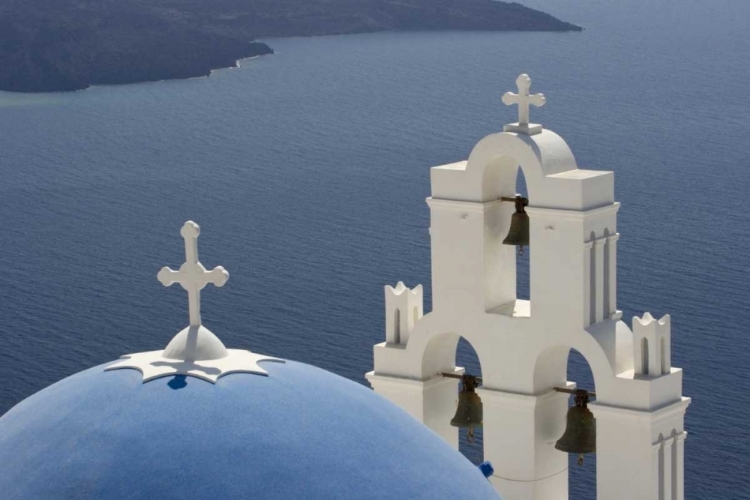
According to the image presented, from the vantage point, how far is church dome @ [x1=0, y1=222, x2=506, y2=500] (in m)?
4.70

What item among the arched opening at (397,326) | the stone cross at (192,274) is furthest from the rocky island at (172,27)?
the stone cross at (192,274)

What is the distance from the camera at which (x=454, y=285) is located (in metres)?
7.86

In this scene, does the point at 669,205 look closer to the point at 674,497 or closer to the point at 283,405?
the point at 674,497

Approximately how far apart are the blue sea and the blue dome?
45.8 ft

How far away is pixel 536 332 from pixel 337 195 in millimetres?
28354

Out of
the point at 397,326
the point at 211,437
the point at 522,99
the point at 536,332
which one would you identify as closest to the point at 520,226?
the point at 536,332

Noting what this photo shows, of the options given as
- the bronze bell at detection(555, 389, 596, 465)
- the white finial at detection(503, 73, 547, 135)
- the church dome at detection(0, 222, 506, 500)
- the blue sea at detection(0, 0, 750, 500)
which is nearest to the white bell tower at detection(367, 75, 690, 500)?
the white finial at detection(503, 73, 547, 135)

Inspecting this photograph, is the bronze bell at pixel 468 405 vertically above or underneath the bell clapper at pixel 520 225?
underneath

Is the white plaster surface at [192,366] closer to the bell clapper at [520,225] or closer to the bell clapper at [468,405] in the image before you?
the bell clapper at [520,225]

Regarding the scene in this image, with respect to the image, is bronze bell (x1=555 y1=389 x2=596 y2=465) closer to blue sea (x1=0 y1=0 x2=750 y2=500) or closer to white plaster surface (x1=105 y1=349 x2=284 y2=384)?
white plaster surface (x1=105 y1=349 x2=284 y2=384)

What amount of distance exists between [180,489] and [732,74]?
52.1 m

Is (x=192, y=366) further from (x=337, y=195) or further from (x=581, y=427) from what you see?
(x=337, y=195)

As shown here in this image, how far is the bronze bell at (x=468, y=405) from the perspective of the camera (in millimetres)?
7965

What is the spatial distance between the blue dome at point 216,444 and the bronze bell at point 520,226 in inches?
100
